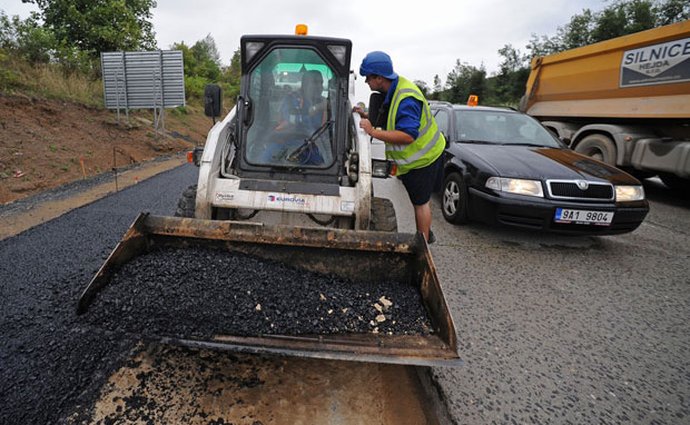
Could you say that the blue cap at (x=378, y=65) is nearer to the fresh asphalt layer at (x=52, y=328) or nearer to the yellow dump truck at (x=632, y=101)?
the fresh asphalt layer at (x=52, y=328)

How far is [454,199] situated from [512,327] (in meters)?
2.42

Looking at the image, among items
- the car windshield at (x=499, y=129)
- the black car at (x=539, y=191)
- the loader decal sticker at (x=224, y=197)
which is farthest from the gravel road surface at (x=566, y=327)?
the loader decal sticker at (x=224, y=197)

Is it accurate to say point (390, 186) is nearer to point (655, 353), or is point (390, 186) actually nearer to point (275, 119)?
point (275, 119)

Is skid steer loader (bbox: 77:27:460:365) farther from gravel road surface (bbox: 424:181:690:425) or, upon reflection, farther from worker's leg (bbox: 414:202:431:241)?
gravel road surface (bbox: 424:181:690:425)

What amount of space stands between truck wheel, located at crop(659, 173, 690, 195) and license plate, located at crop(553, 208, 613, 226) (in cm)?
496

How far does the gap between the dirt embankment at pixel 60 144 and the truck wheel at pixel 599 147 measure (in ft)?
31.7

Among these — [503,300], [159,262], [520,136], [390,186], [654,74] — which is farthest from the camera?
[390,186]

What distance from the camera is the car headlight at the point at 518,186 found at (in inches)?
160

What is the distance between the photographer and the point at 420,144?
347 centimetres

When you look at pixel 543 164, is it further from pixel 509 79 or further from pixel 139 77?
pixel 509 79

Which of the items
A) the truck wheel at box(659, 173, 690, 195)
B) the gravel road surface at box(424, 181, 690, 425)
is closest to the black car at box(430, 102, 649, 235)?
the gravel road surface at box(424, 181, 690, 425)

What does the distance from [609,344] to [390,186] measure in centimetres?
501

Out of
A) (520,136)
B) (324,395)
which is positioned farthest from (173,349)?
(520,136)

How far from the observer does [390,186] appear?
7312mm
